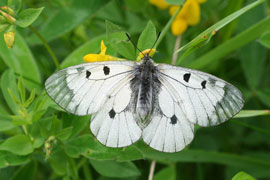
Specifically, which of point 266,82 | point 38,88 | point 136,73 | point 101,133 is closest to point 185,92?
point 136,73

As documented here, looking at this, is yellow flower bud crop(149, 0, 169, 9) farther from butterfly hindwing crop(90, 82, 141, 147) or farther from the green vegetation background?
butterfly hindwing crop(90, 82, 141, 147)

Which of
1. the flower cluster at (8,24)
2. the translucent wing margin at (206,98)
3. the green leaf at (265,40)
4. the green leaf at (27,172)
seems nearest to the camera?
the translucent wing margin at (206,98)

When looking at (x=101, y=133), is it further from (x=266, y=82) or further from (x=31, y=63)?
(x=266, y=82)

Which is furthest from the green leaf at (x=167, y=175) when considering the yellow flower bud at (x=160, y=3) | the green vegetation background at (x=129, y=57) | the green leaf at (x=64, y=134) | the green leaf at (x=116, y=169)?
the yellow flower bud at (x=160, y=3)

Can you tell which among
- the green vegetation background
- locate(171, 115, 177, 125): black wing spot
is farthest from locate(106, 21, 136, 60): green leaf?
locate(171, 115, 177, 125): black wing spot

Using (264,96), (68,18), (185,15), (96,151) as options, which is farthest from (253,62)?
(96,151)

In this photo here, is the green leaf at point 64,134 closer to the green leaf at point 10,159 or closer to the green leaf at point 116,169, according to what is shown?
the green leaf at point 10,159
